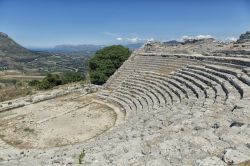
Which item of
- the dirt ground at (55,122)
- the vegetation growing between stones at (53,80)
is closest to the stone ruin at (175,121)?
the dirt ground at (55,122)

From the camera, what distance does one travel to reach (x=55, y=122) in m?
18.7

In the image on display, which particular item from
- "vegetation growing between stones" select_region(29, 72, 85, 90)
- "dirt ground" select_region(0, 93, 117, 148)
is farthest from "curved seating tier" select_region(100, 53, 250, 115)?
"vegetation growing between stones" select_region(29, 72, 85, 90)

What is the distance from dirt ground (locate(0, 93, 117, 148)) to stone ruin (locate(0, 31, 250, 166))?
3.48ft

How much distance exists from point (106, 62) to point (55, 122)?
585 inches

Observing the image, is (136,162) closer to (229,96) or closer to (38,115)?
→ (229,96)

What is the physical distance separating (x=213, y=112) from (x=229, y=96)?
2132 mm

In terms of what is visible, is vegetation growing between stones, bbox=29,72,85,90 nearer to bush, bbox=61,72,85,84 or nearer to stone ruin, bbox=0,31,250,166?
bush, bbox=61,72,85,84

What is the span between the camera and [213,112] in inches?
414

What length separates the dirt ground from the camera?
620 inches

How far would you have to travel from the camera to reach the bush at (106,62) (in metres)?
30.8

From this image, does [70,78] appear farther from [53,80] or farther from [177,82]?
[177,82]

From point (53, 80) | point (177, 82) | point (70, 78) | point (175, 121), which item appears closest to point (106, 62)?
point (53, 80)

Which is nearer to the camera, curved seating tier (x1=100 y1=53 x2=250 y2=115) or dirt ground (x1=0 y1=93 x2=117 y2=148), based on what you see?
curved seating tier (x1=100 y1=53 x2=250 y2=115)

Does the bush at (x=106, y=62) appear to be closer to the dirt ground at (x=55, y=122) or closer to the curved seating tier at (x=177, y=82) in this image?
the curved seating tier at (x=177, y=82)
